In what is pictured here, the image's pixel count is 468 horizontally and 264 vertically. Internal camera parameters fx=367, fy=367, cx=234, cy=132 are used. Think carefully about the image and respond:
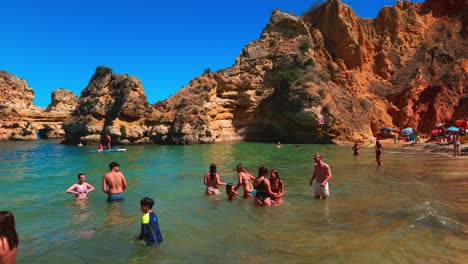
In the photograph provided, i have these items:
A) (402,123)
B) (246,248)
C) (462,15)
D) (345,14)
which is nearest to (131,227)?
(246,248)

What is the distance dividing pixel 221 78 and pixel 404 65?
92.1 feet

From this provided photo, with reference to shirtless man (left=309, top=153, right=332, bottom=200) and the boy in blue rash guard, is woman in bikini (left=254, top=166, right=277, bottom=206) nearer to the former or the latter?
shirtless man (left=309, top=153, right=332, bottom=200)

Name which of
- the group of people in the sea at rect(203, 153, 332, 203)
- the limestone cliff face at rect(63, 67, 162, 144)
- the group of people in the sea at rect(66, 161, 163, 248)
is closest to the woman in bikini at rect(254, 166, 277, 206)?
the group of people in the sea at rect(203, 153, 332, 203)

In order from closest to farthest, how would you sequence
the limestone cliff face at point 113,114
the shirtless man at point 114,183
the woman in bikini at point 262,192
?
the woman in bikini at point 262,192 → the shirtless man at point 114,183 → the limestone cliff face at point 113,114

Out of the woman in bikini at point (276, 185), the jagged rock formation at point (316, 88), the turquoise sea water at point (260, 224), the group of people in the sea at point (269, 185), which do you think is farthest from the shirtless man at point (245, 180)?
the jagged rock formation at point (316, 88)

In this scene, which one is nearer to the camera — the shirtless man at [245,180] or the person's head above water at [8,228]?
the person's head above water at [8,228]

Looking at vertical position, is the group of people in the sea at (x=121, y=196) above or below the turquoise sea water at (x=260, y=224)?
above

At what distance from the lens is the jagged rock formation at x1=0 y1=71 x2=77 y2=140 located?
209ft

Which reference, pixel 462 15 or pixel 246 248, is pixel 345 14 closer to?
pixel 462 15

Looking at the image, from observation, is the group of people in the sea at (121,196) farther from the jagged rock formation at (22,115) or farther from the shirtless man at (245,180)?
the jagged rock formation at (22,115)

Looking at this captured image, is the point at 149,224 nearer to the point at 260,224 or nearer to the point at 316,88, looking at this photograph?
the point at 260,224

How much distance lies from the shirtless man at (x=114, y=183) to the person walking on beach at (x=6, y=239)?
20.0 feet

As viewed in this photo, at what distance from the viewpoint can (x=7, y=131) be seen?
63.4 m

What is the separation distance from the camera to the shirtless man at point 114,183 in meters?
10.1
